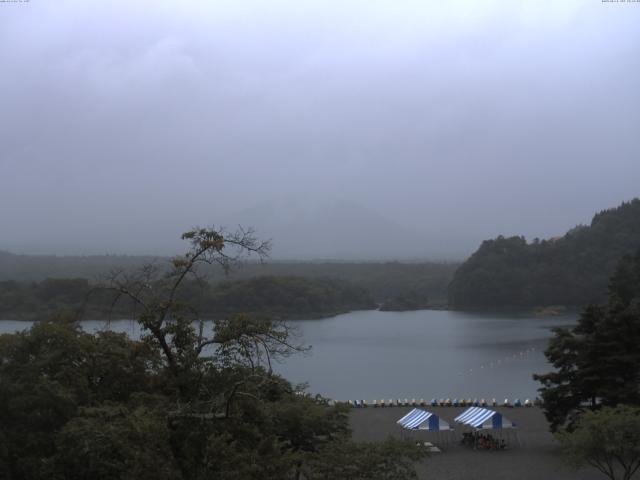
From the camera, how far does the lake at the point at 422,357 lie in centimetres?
1906

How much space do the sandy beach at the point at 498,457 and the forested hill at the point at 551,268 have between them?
32086mm

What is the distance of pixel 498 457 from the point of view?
399 inches

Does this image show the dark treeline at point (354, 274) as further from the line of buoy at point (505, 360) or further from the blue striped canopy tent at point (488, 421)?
the blue striped canopy tent at point (488, 421)

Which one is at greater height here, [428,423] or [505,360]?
[428,423]

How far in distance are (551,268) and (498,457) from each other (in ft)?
121

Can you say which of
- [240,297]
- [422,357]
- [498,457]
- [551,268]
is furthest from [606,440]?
[551,268]

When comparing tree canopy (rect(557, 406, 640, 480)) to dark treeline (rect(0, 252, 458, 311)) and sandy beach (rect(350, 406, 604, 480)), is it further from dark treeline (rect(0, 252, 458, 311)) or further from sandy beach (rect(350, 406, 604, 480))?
dark treeline (rect(0, 252, 458, 311))

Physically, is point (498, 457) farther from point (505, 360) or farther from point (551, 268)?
point (551, 268)

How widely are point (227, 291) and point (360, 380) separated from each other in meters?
18.1

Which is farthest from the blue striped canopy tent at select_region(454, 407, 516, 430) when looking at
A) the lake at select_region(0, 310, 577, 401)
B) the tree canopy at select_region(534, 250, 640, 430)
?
the lake at select_region(0, 310, 577, 401)

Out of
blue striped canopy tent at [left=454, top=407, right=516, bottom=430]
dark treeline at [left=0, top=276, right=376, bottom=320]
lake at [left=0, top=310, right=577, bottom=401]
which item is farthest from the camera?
dark treeline at [left=0, top=276, right=376, bottom=320]

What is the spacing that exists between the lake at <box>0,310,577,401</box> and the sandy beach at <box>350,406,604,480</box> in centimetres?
311

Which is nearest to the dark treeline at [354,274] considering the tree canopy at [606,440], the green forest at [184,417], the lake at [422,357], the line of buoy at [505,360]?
the lake at [422,357]

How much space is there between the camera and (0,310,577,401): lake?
750 inches
